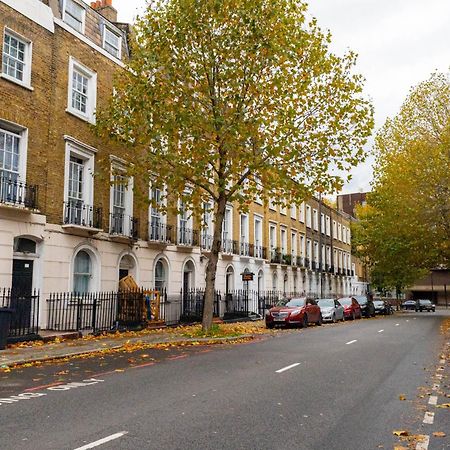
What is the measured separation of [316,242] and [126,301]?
111 feet

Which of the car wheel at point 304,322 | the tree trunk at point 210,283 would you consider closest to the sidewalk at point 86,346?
the tree trunk at point 210,283

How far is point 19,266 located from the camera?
1741 centimetres

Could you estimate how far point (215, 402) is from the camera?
7.66 metres

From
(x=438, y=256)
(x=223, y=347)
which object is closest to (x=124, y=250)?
(x=223, y=347)

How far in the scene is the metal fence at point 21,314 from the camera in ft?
50.6

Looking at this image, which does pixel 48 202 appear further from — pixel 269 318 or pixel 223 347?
pixel 269 318

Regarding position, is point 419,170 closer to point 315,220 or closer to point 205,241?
point 205,241

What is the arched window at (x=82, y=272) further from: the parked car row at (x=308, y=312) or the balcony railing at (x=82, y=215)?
the parked car row at (x=308, y=312)

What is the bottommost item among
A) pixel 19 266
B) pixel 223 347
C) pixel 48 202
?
pixel 223 347

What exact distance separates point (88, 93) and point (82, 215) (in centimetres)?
502

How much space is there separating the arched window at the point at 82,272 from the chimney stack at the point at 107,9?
39.7 ft

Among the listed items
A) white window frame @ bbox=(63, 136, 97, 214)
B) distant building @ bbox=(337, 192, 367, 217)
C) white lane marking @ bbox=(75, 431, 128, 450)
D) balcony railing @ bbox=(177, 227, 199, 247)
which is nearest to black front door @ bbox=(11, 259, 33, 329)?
white window frame @ bbox=(63, 136, 97, 214)

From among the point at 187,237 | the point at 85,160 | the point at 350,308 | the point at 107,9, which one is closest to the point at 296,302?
the point at 187,237

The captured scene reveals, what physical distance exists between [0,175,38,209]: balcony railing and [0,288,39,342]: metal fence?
9.10 feet
